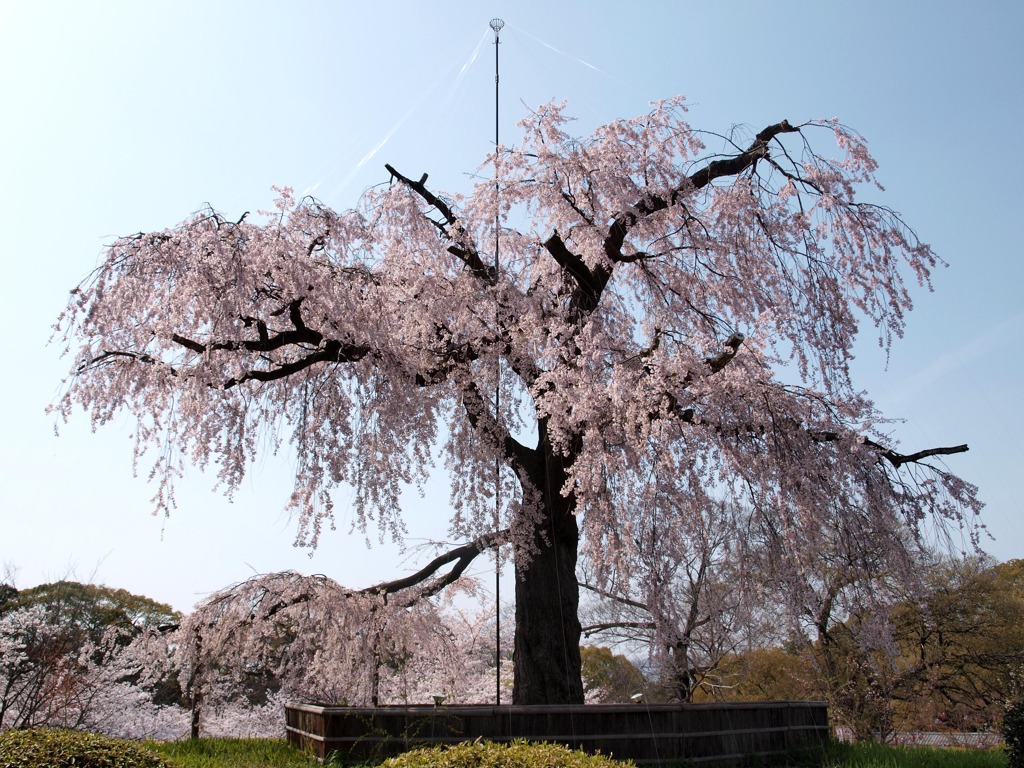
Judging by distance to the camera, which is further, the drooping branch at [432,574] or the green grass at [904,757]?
the drooping branch at [432,574]

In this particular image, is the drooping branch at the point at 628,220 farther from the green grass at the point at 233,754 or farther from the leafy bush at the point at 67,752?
the leafy bush at the point at 67,752

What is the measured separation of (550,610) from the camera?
9297 millimetres

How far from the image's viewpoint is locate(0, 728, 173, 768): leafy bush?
5.02 m

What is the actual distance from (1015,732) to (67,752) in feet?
23.9

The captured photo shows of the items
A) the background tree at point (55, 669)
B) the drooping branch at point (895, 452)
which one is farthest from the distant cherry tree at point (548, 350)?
the background tree at point (55, 669)

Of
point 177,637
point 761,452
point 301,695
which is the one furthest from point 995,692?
point 177,637

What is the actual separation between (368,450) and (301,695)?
5751 millimetres

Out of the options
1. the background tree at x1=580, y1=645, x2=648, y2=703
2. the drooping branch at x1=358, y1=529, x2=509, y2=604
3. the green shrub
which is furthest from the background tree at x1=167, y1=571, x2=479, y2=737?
the background tree at x1=580, y1=645, x2=648, y2=703

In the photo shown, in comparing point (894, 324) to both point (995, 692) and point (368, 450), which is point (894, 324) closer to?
point (368, 450)

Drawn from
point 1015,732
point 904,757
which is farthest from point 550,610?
point 1015,732

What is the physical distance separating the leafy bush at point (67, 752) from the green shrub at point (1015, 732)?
6566 millimetres

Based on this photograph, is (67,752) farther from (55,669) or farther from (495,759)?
(55,669)

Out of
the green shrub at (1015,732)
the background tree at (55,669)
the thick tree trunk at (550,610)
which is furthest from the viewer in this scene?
the background tree at (55,669)

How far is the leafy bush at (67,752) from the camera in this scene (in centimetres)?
502
